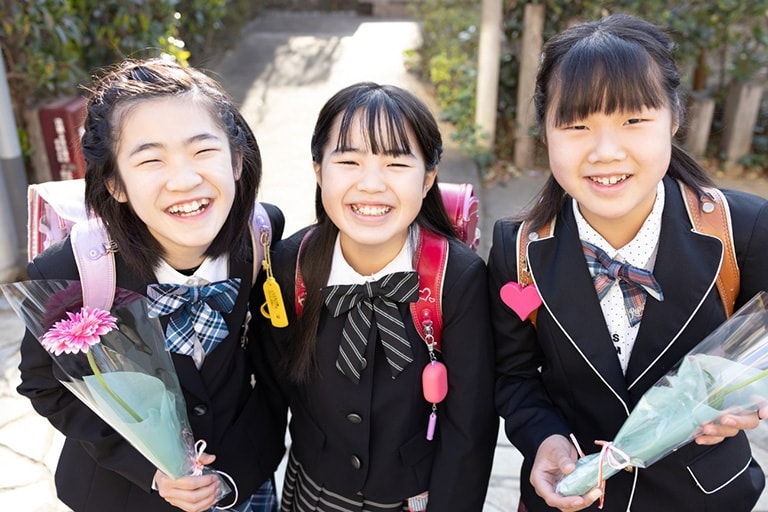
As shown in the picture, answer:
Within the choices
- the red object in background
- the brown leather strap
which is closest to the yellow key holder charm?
the brown leather strap

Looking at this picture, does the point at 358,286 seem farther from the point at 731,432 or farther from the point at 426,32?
the point at 426,32

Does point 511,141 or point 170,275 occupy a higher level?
point 170,275

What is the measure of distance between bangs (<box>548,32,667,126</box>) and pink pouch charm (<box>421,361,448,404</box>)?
2.26 feet

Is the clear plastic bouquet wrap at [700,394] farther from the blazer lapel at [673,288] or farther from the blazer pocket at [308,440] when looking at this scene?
the blazer pocket at [308,440]

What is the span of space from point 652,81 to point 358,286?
86cm

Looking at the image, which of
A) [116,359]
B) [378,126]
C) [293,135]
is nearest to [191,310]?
[116,359]

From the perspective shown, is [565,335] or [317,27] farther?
[317,27]

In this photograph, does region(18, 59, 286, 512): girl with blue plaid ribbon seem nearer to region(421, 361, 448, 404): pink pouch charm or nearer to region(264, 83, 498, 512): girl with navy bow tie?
region(264, 83, 498, 512): girl with navy bow tie

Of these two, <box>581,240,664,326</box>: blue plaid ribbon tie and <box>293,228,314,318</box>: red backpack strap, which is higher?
<box>581,240,664,326</box>: blue plaid ribbon tie

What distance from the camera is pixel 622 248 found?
5.59ft

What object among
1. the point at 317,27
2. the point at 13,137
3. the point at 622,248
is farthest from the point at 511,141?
the point at 317,27

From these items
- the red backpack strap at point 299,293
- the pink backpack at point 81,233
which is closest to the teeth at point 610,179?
the red backpack strap at point 299,293

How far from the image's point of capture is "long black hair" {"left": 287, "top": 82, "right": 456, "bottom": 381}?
1699mm

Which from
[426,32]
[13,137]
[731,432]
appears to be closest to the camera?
[731,432]
